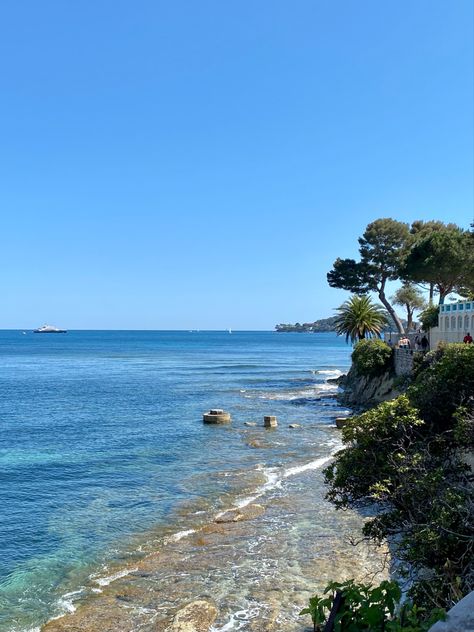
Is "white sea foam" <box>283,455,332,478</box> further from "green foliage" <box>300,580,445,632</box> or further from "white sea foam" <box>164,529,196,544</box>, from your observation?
"green foliage" <box>300,580,445,632</box>

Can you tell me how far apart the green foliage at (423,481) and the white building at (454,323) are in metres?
21.8

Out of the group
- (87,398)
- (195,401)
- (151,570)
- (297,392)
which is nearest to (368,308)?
(297,392)

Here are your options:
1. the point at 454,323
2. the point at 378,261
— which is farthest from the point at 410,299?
the point at 454,323

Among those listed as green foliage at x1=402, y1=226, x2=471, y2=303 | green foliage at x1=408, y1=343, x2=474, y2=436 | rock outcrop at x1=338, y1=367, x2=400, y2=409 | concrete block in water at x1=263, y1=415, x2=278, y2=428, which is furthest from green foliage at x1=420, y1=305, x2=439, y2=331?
green foliage at x1=408, y1=343, x2=474, y2=436

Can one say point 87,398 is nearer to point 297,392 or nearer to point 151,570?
point 297,392

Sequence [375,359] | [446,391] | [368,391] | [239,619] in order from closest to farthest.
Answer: [239,619]
[446,391]
[375,359]
[368,391]

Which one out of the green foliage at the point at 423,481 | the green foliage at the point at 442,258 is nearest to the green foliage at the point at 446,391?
the green foliage at the point at 423,481

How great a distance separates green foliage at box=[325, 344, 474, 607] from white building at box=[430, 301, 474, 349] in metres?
21.8

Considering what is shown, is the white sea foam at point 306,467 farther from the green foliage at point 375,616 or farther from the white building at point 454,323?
the green foliage at point 375,616

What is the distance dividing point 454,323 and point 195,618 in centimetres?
3174

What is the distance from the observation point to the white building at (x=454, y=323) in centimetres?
3625

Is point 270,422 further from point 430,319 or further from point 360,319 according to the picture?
point 360,319

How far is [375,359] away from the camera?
48812 mm

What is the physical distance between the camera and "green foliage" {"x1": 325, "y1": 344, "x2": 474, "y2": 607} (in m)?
9.54
